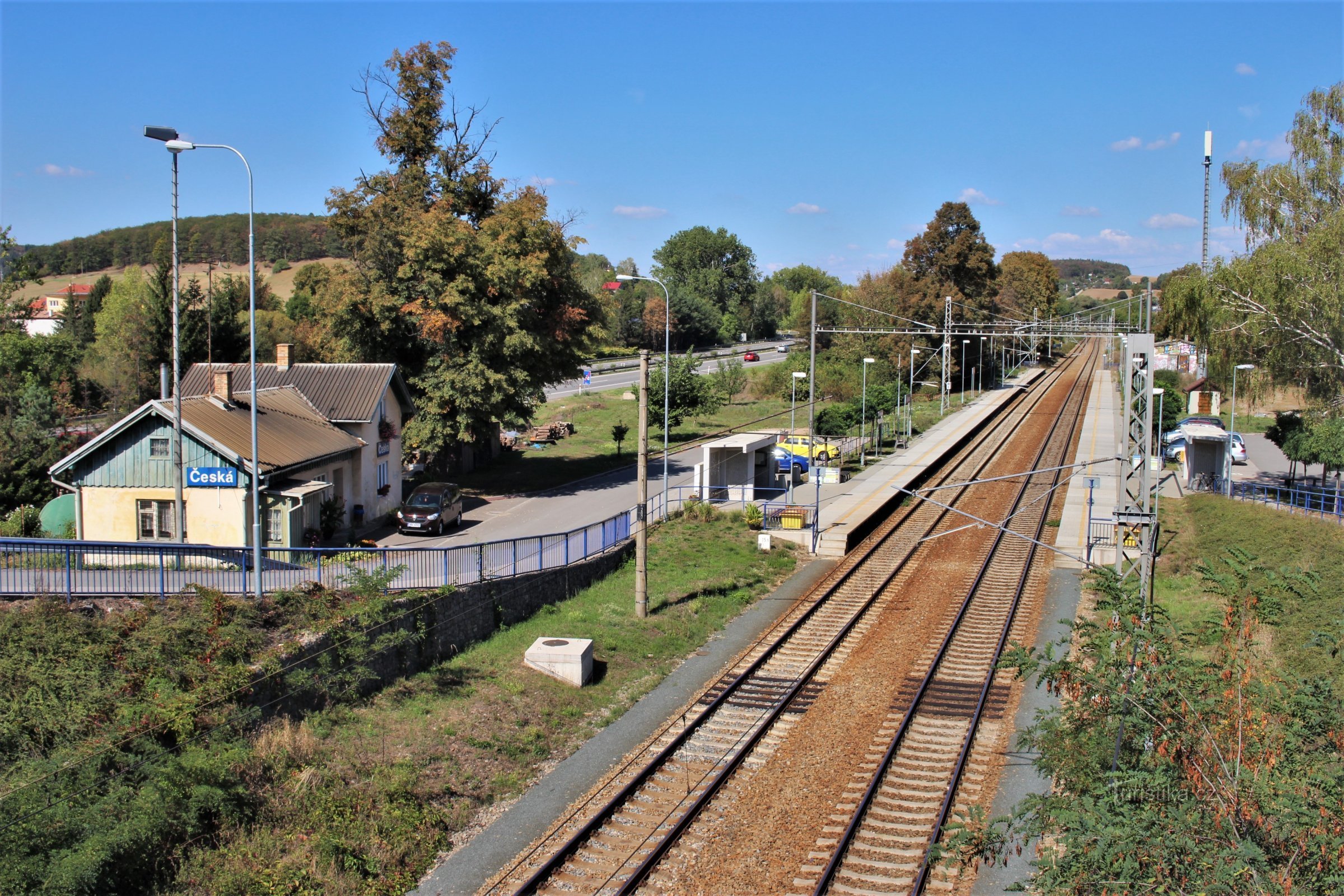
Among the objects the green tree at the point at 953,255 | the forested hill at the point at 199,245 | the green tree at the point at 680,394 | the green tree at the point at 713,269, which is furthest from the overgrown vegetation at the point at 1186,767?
the forested hill at the point at 199,245

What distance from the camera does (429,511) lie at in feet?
96.1

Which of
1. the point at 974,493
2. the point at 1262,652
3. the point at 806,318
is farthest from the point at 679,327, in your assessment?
the point at 1262,652

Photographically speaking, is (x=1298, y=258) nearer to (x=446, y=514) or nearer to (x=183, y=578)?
(x=446, y=514)

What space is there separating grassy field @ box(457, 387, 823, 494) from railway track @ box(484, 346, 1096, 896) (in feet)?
54.6

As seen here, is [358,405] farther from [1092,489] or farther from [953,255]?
[953,255]

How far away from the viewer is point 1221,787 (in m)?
8.81

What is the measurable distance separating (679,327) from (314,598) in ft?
316

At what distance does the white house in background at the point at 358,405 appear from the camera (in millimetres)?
30906

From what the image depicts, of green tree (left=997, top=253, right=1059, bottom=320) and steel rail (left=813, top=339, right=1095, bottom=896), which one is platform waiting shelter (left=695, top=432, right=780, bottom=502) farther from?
green tree (left=997, top=253, right=1059, bottom=320)

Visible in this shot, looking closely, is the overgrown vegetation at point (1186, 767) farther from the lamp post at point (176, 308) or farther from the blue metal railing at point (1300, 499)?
the blue metal railing at point (1300, 499)

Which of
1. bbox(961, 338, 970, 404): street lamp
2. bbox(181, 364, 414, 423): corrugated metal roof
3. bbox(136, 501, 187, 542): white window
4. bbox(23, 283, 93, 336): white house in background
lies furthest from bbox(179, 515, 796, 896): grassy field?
bbox(23, 283, 93, 336): white house in background

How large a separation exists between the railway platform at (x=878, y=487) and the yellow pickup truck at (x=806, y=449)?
1603mm

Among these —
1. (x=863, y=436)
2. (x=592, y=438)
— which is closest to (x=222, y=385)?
(x=592, y=438)

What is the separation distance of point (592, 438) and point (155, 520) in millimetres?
30518
